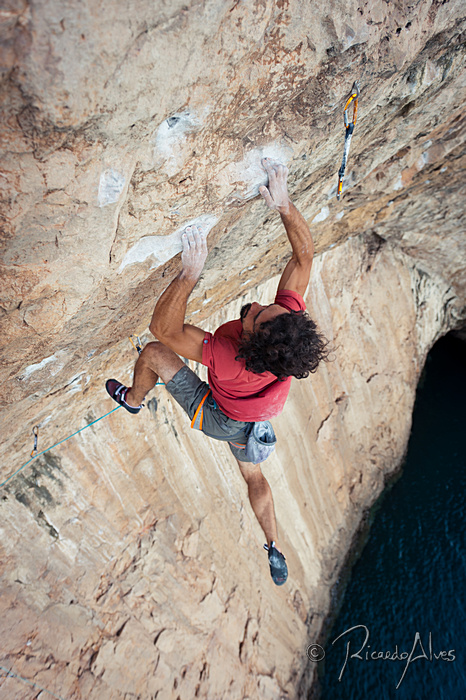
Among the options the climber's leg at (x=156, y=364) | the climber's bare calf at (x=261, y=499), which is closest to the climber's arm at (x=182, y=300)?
the climber's leg at (x=156, y=364)

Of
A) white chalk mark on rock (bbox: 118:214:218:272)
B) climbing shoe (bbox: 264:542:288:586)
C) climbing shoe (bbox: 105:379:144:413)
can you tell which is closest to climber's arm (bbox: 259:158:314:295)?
white chalk mark on rock (bbox: 118:214:218:272)

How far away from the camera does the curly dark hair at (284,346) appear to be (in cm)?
158

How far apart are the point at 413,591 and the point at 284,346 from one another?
188 inches

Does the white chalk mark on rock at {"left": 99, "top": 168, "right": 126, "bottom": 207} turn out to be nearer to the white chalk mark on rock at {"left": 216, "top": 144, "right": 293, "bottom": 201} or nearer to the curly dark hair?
the white chalk mark on rock at {"left": 216, "top": 144, "right": 293, "bottom": 201}

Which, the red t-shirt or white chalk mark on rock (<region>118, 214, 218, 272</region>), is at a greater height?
white chalk mark on rock (<region>118, 214, 218, 272</region>)

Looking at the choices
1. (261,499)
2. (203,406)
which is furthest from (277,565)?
(203,406)

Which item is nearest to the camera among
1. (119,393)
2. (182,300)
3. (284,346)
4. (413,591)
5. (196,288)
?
(284,346)

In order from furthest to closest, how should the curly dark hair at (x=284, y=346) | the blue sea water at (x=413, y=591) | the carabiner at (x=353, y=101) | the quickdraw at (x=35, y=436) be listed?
the blue sea water at (x=413, y=591)
the quickdraw at (x=35, y=436)
the carabiner at (x=353, y=101)
the curly dark hair at (x=284, y=346)

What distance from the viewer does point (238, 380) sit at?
1.81 meters

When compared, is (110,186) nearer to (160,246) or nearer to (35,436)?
(160,246)

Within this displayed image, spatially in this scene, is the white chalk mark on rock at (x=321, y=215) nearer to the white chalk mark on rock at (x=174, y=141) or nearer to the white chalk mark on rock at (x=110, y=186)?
the white chalk mark on rock at (x=174, y=141)

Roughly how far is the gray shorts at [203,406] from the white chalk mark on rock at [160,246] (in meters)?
0.66

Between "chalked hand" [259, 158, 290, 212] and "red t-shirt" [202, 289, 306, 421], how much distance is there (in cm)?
39

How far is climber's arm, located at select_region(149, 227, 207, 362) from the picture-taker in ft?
5.46
